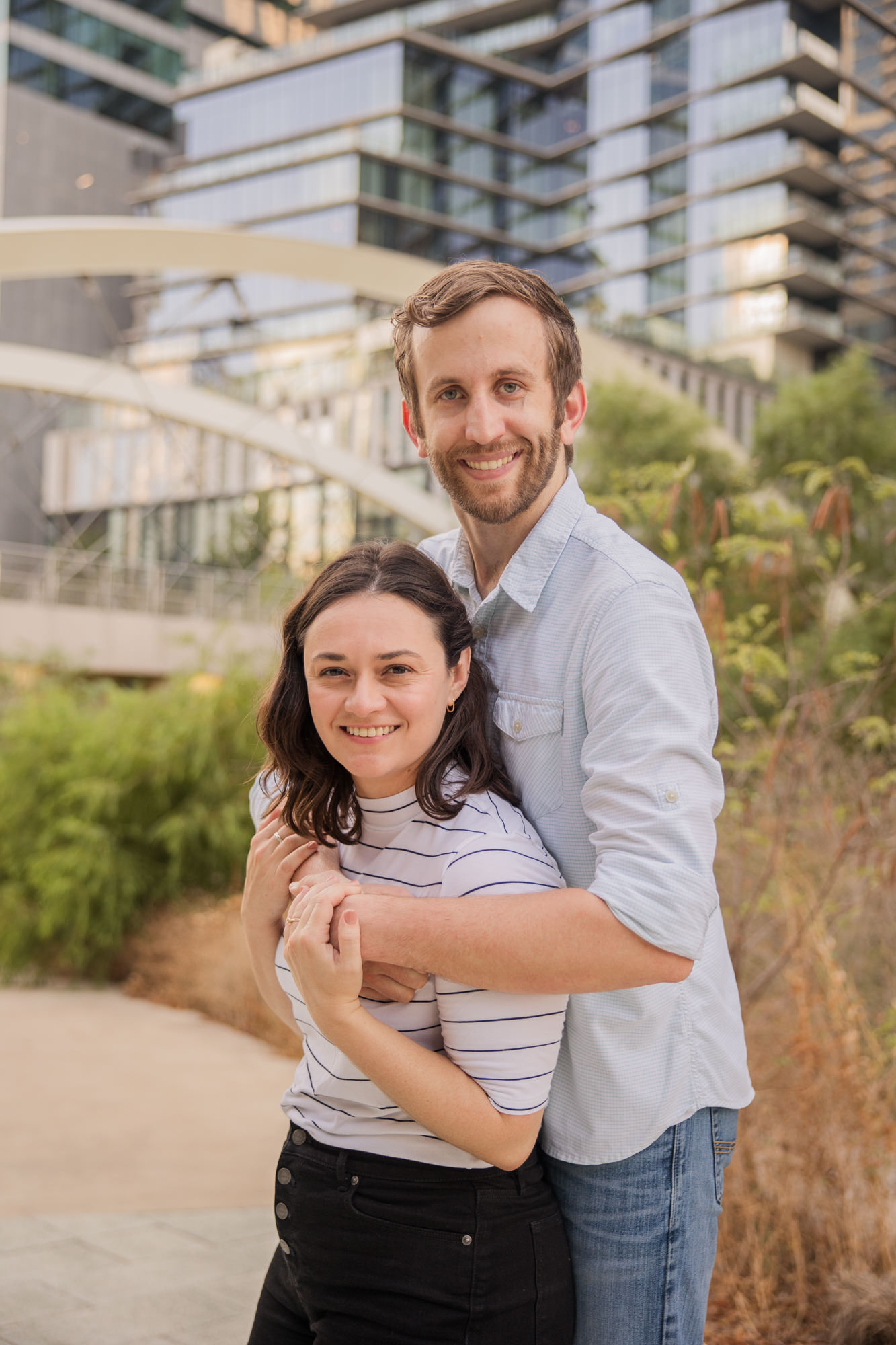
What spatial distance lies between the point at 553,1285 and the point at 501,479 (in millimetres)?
974

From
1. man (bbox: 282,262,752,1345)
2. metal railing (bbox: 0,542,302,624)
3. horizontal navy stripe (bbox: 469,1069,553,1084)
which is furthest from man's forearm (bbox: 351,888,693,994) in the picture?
metal railing (bbox: 0,542,302,624)

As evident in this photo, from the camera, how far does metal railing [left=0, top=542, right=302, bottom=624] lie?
24469 mm

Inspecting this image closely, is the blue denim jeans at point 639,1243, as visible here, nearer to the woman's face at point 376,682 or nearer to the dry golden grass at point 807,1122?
the woman's face at point 376,682

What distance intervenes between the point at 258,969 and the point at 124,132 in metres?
61.1

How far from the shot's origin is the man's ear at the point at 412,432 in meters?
1.72

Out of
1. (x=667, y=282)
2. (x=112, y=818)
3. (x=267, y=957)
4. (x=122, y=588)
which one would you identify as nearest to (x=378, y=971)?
(x=267, y=957)

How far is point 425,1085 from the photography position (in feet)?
4.46

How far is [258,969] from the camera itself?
5.71ft

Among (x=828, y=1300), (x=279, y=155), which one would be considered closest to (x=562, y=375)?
(x=828, y=1300)

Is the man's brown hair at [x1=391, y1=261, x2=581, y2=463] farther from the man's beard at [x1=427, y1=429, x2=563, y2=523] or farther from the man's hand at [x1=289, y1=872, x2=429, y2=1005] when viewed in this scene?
the man's hand at [x1=289, y1=872, x2=429, y2=1005]

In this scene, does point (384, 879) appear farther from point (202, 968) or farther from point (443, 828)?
point (202, 968)

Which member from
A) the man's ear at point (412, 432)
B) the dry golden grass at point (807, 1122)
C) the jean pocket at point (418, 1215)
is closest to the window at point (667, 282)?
the dry golden grass at point (807, 1122)

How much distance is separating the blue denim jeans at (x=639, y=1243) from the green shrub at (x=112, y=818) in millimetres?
7917

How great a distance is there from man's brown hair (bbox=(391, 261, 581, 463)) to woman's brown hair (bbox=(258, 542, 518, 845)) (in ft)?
0.81
